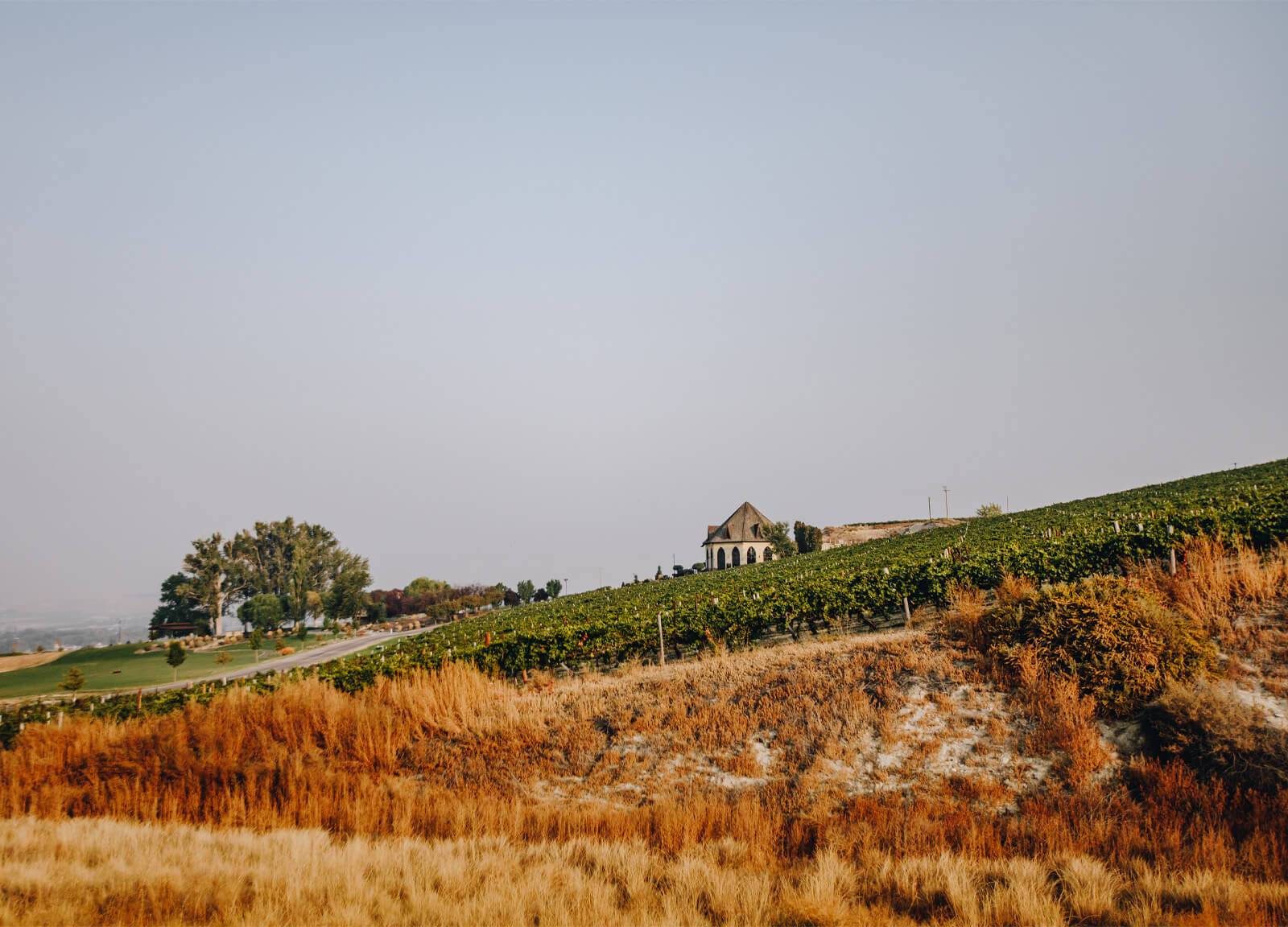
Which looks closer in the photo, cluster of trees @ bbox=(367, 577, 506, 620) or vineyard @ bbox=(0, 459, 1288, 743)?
vineyard @ bbox=(0, 459, 1288, 743)

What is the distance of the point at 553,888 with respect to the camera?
7.69 m

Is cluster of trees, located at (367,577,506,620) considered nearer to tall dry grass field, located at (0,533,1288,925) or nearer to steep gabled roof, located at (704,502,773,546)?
steep gabled roof, located at (704,502,773,546)

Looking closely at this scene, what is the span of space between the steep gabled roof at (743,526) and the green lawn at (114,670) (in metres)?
53.9

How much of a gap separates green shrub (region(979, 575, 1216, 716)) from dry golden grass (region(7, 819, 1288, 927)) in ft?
20.4

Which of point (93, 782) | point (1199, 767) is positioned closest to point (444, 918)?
point (93, 782)

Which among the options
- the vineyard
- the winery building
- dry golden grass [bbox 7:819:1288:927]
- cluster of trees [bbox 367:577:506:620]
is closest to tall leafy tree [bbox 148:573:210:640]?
cluster of trees [bbox 367:577:506:620]

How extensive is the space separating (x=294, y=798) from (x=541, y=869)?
5.73 metres

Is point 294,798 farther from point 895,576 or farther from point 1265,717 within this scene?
point 895,576

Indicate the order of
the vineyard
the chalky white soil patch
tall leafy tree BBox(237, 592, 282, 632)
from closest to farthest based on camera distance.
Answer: the chalky white soil patch
the vineyard
tall leafy tree BBox(237, 592, 282, 632)

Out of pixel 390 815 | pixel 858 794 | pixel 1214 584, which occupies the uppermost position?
pixel 1214 584

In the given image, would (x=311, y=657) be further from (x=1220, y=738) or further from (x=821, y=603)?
(x=1220, y=738)

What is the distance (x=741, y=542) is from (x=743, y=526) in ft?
8.30

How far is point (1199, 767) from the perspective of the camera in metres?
11.4

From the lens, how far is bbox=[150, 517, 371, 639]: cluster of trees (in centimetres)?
10556
